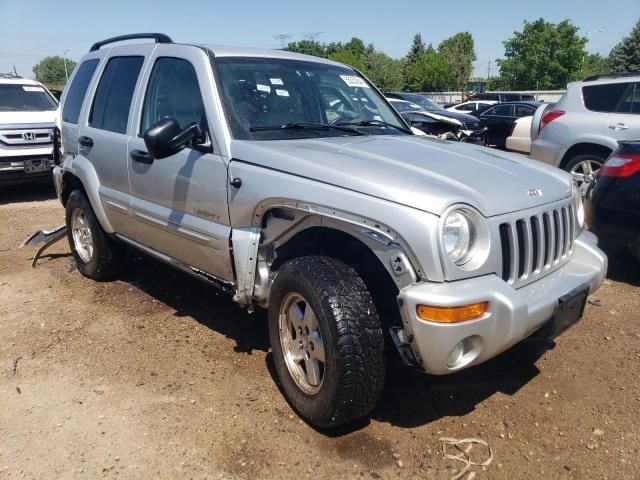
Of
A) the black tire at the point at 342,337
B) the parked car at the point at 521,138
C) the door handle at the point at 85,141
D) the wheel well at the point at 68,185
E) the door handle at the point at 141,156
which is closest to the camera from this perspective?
the black tire at the point at 342,337

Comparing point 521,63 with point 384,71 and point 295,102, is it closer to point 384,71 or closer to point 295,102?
point 384,71

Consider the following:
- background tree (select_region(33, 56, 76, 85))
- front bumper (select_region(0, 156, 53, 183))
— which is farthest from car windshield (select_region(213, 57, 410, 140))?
background tree (select_region(33, 56, 76, 85))

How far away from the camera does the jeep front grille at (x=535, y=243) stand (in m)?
2.57

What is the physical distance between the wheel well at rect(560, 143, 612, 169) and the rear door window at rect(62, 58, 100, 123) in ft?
19.8

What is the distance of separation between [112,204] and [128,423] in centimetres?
191

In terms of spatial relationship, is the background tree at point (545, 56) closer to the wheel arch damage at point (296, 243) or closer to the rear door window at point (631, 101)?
the rear door window at point (631, 101)

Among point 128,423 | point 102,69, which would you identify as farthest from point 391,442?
point 102,69

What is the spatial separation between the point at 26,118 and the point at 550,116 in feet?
26.9

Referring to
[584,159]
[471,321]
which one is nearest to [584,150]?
[584,159]

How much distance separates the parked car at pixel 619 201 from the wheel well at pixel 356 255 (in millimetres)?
2700

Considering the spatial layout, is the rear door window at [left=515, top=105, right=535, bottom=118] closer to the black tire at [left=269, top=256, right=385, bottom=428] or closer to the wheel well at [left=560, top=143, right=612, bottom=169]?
the wheel well at [left=560, top=143, right=612, bottom=169]

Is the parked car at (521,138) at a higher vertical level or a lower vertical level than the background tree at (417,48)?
lower

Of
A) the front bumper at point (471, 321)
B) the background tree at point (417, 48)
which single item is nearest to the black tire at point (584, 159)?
the front bumper at point (471, 321)

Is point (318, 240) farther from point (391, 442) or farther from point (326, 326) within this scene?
point (391, 442)
